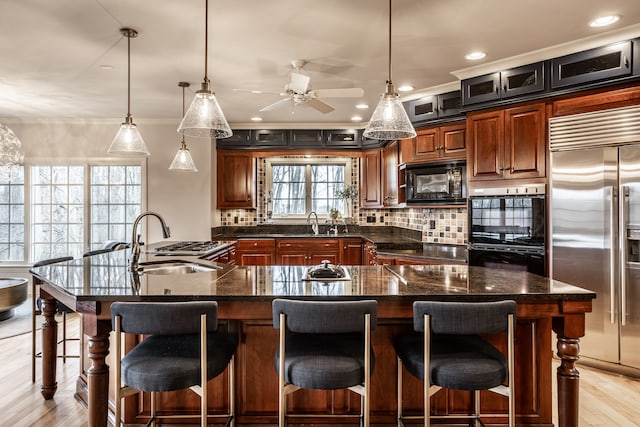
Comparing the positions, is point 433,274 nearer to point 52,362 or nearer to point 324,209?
point 52,362

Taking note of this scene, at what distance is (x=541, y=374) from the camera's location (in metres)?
2.05

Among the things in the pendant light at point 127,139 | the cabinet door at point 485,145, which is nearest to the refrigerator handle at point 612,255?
the cabinet door at point 485,145

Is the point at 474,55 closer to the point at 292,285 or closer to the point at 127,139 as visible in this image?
the point at 292,285

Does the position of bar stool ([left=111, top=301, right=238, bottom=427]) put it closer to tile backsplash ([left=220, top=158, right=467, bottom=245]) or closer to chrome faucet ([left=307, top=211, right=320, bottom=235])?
tile backsplash ([left=220, top=158, right=467, bottom=245])

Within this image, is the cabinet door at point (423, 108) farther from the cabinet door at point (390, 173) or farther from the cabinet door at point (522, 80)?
the cabinet door at point (522, 80)

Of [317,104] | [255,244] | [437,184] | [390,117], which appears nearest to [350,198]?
[255,244]

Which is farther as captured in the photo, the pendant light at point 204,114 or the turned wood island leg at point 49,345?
the turned wood island leg at point 49,345

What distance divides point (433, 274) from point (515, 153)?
5.67 feet

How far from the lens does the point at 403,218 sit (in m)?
5.62

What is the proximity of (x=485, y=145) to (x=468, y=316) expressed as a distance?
2.45 meters

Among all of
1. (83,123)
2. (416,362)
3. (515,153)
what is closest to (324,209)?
(515,153)

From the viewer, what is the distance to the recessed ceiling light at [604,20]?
2.61 meters

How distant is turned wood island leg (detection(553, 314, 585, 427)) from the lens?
1824 mm

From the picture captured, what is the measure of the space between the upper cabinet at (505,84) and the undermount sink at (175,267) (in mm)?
2818
